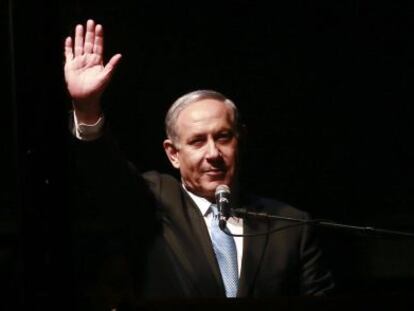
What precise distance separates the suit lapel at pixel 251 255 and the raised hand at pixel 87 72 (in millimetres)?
681

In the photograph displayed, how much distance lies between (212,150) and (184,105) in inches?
8.6

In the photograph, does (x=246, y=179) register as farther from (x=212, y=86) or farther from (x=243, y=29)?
(x=243, y=29)

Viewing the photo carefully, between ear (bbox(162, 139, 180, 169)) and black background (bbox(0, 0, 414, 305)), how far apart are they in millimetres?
33

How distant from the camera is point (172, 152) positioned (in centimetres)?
290

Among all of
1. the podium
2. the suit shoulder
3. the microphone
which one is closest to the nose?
the suit shoulder

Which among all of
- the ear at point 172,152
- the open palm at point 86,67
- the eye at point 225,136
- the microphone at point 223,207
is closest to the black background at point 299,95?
the ear at point 172,152

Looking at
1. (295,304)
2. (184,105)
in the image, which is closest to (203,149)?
(184,105)

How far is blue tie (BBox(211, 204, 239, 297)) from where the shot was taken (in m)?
2.71

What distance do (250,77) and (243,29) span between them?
0.21m

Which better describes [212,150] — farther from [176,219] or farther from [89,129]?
[89,129]

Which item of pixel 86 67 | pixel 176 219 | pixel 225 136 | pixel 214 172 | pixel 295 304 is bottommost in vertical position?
pixel 295 304

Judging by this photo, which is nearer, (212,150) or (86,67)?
(86,67)

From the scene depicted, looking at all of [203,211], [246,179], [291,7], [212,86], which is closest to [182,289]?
[203,211]

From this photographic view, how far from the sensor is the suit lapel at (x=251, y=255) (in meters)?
2.70
